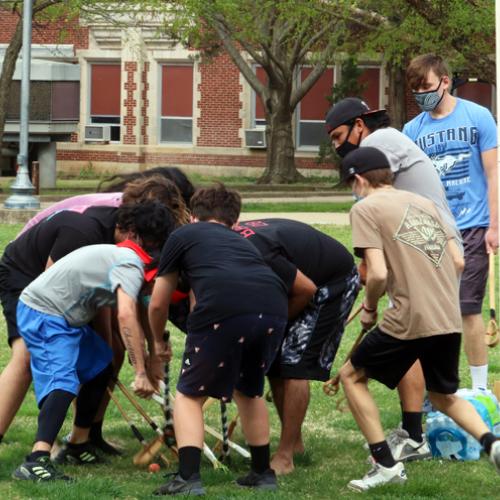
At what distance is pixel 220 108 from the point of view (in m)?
38.2

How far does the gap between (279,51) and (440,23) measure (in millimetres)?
9614

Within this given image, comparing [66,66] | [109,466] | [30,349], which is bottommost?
[109,466]

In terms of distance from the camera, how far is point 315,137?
38.1m

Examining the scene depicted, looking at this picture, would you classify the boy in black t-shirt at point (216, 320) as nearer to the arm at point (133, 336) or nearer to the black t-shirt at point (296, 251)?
the arm at point (133, 336)

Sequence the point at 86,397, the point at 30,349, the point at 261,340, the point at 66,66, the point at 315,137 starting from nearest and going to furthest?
the point at 261,340, the point at 30,349, the point at 86,397, the point at 66,66, the point at 315,137

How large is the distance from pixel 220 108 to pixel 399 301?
32.5 m

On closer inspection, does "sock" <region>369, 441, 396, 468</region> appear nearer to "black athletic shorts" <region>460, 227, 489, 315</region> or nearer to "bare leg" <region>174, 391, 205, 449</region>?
"bare leg" <region>174, 391, 205, 449</region>

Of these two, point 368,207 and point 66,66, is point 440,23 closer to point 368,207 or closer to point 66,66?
point 66,66

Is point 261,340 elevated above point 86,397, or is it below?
above

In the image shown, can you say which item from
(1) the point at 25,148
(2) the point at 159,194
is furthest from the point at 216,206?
(1) the point at 25,148

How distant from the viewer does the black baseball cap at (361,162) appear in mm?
6191

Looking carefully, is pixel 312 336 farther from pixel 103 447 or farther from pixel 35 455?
pixel 35 455

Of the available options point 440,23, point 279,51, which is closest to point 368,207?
point 440,23

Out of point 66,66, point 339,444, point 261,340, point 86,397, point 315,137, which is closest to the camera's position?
point 261,340
